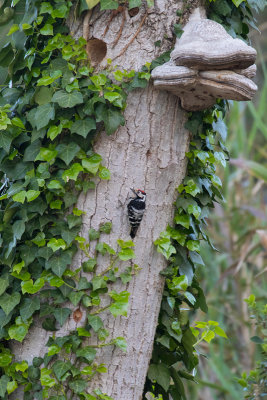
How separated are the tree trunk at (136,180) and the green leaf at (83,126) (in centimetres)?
6

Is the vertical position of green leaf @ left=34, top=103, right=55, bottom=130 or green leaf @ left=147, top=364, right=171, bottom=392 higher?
green leaf @ left=34, top=103, right=55, bottom=130

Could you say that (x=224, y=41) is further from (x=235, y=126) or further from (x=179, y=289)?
(x=235, y=126)

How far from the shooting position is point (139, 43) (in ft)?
5.82

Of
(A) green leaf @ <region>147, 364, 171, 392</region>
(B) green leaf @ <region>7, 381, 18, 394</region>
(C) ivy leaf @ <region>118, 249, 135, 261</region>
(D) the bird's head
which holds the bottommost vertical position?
(A) green leaf @ <region>147, 364, 171, 392</region>

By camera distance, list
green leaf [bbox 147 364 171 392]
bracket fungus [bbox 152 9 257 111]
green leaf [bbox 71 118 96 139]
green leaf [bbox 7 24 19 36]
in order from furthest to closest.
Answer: green leaf [bbox 147 364 171 392] < green leaf [bbox 7 24 19 36] < green leaf [bbox 71 118 96 139] < bracket fungus [bbox 152 9 257 111]

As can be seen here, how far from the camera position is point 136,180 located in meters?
1.77

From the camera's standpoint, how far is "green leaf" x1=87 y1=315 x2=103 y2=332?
171cm

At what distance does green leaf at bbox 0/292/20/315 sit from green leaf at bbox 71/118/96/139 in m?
0.53

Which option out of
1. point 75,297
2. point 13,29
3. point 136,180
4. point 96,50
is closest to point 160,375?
point 75,297

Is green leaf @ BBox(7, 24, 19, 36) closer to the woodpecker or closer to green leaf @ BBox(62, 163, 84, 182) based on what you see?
green leaf @ BBox(62, 163, 84, 182)

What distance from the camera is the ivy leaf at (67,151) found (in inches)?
66.9

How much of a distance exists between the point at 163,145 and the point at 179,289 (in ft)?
1.59

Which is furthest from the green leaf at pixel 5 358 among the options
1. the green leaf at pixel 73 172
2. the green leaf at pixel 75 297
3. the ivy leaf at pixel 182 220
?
the ivy leaf at pixel 182 220

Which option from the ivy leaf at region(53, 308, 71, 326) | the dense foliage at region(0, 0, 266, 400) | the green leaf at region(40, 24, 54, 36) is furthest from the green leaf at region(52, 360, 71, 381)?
the green leaf at region(40, 24, 54, 36)
